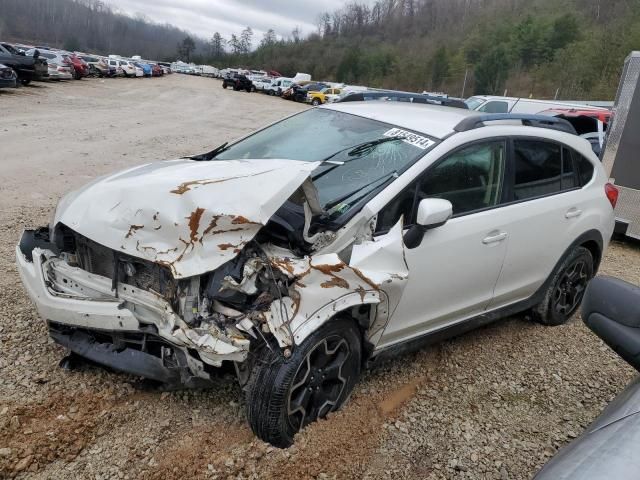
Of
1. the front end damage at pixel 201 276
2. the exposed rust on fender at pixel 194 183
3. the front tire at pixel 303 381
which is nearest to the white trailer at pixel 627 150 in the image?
the front end damage at pixel 201 276

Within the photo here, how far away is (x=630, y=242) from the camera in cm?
814

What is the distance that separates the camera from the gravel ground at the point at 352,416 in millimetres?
2660

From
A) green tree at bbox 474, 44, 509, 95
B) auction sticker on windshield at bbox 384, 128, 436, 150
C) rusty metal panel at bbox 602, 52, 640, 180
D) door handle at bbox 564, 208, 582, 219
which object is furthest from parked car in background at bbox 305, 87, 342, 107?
auction sticker on windshield at bbox 384, 128, 436, 150

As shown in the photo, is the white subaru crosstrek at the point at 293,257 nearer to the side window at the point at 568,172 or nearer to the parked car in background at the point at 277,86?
the side window at the point at 568,172

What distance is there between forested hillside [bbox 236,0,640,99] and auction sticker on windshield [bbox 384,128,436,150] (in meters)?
39.0

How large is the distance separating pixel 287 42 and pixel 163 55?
112ft

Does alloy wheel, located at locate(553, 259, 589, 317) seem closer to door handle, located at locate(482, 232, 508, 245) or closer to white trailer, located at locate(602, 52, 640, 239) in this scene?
door handle, located at locate(482, 232, 508, 245)

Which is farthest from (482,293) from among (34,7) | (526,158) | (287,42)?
(34,7)

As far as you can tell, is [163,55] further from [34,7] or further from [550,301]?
[550,301]

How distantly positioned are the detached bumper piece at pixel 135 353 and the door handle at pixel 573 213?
291 centimetres

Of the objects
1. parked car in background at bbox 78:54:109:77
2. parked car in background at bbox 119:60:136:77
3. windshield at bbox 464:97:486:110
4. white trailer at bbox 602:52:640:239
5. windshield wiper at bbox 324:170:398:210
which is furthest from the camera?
parked car in background at bbox 119:60:136:77

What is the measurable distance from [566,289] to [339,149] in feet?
7.73

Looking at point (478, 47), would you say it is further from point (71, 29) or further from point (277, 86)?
point (71, 29)

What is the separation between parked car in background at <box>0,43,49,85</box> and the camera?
70.0 feet
